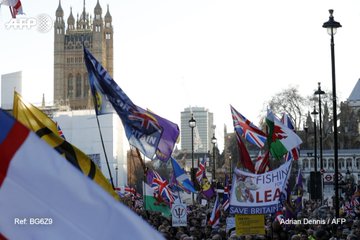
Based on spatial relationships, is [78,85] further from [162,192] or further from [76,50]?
[162,192]

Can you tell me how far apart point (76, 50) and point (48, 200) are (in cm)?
17094

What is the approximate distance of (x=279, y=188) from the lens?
1438cm

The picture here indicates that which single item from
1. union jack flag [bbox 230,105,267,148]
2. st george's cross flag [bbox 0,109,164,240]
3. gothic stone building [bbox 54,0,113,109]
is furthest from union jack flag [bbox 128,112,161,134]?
gothic stone building [bbox 54,0,113,109]

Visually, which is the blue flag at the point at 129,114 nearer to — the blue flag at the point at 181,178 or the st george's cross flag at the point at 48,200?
the st george's cross flag at the point at 48,200

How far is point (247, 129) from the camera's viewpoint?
2108 centimetres

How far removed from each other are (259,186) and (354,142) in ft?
314

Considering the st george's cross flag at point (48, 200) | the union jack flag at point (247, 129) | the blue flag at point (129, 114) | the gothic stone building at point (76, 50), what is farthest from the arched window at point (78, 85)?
the st george's cross flag at point (48, 200)

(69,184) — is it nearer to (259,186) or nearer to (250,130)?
(259,186)

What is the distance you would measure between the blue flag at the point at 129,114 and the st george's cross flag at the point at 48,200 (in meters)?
9.03

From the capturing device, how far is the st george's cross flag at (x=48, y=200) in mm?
3561

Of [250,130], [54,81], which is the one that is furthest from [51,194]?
[54,81]

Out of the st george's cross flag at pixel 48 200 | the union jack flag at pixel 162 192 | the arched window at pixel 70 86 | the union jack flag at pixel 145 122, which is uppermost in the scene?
the arched window at pixel 70 86

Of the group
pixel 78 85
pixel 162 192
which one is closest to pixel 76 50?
pixel 78 85

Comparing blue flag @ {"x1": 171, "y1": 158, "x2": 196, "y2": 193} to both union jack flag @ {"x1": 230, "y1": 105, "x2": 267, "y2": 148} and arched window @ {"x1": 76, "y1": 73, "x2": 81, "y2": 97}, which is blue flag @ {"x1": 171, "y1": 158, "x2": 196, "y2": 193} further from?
arched window @ {"x1": 76, "y1": 73, "x2": 81, "y2": 97}
